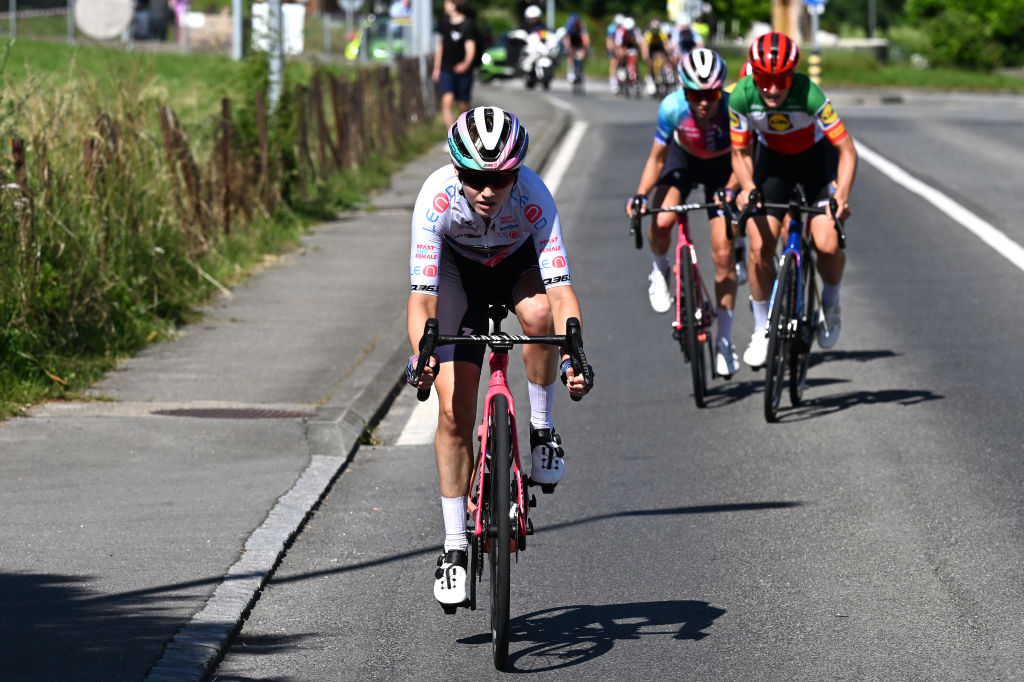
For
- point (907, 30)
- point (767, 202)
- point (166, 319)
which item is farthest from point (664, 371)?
point (907, 30)

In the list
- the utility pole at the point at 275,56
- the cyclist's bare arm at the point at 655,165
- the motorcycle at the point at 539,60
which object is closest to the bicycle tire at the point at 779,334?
the cyclist's bare arm at the point at 655,165

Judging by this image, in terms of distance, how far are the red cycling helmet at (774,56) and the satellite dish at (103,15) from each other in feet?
45.2

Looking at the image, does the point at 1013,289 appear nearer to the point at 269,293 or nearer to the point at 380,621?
the point at 269,293

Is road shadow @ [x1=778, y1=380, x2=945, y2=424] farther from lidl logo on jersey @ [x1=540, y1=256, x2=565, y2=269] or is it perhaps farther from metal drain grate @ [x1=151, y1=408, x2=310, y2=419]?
lidl logo on jersey @ [x1=540, y1=256, x2=565, y2=269]

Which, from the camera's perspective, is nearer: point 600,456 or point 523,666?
point 523,666

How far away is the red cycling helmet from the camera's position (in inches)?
369

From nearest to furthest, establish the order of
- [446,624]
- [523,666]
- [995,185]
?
1. [523,666]
2. [446,624]
3. [995,185]

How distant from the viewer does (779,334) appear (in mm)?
9438

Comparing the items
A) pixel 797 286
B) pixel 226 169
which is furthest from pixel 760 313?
pixel 226 169

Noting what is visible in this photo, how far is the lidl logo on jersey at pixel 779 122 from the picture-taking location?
9.81 m

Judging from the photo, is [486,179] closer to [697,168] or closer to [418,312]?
[418,312]

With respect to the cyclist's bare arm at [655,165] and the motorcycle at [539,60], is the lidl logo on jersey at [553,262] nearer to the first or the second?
the cyclist's bare arm at [655,165]

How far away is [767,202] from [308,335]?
3365 millimetres

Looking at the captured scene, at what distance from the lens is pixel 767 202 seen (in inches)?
402
